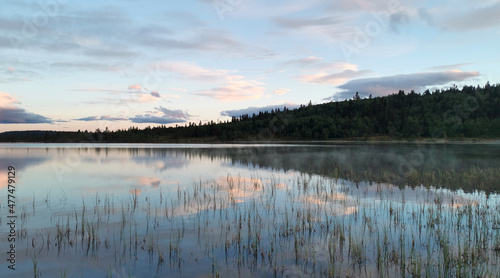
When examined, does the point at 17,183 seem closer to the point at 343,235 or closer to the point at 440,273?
the point at 343,235

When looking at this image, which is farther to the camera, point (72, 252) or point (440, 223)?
point (440, 223)

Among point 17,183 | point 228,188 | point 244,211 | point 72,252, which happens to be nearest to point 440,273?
point 244,211

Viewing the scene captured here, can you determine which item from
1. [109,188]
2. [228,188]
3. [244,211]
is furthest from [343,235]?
[109,188]

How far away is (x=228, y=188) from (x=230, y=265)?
51.9ft

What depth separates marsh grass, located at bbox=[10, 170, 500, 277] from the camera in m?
10.4

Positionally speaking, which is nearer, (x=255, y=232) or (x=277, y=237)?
(x=277, y=237)

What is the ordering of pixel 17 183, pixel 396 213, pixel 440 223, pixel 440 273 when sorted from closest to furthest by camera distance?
pixel 440 273, pixel 440 223, pixel 396 213, pixel 17 183

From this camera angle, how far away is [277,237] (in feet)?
44.4

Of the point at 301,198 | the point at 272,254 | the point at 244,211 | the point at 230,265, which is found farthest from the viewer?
the point at 301,198

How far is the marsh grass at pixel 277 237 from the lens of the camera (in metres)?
10.4

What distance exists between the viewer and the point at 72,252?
11820 millimetres

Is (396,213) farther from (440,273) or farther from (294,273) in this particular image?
(294,273)

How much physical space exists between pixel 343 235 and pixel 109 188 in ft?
68.5

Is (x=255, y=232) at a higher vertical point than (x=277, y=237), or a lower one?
higher
